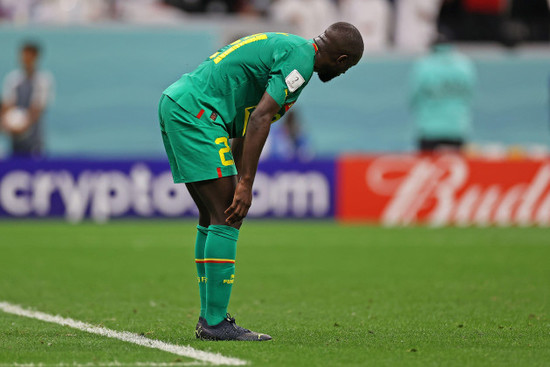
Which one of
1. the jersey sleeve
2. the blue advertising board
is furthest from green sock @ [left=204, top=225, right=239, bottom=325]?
the blue advertising board

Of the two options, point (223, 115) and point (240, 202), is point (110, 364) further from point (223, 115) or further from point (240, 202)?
point (223, 115)

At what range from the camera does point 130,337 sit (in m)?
6.54

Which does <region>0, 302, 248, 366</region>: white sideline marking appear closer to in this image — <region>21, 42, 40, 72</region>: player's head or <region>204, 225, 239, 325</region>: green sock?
<region>204, 225, 239, 325</region>: green sock

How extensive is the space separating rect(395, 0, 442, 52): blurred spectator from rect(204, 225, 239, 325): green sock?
16502 millimetres

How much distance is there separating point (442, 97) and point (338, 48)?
441 inches

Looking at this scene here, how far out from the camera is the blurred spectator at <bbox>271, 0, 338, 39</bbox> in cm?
2209

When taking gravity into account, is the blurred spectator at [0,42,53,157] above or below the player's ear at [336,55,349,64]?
below

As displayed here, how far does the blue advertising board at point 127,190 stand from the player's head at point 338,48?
1070 cm

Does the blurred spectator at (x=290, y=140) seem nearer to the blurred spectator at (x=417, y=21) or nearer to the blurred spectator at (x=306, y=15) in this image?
the blurred spectator at (x=306, y=15)

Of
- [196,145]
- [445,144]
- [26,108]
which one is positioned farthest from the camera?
[26,108]

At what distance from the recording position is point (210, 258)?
647 cm

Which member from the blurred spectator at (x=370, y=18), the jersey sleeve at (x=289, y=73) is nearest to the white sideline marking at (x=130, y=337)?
the jersey sleeve at (x=289, y=73)

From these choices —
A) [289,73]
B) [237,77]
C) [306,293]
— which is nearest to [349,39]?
[289,73]

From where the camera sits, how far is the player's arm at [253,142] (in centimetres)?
619
